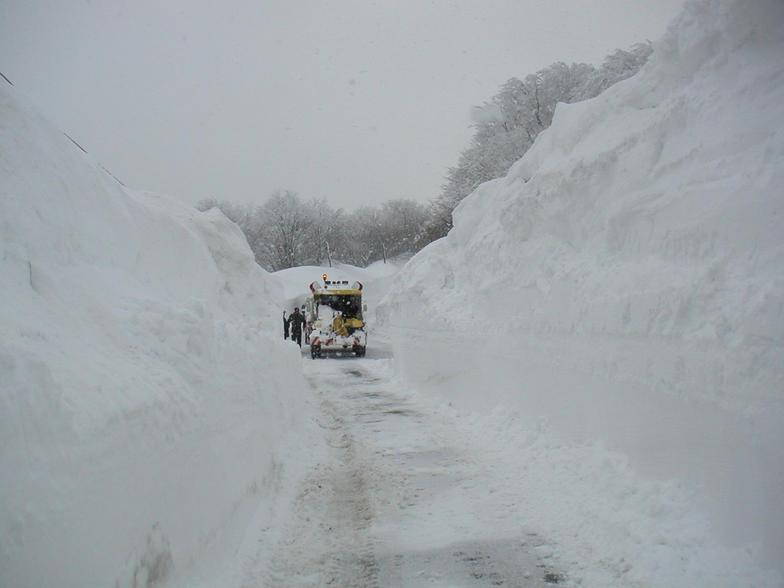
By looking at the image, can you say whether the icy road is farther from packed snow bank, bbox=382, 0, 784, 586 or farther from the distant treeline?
the distant treeline

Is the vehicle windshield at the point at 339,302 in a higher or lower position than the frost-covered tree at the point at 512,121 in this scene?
lower

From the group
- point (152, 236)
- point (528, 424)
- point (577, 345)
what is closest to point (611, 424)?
point (577, 345)

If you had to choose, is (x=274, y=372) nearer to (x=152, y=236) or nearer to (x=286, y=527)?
(x=152, y=236)

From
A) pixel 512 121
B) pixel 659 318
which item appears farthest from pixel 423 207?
pixel 659 318

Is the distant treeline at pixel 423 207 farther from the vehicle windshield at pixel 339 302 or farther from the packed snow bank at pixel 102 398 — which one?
the packed snow bank at pixel 102 398

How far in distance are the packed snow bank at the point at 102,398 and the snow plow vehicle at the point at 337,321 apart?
1504cm

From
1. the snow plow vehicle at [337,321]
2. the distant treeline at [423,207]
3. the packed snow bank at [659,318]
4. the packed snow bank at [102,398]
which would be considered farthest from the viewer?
the distant treeline at [423,207]

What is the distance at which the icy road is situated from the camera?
4371mm

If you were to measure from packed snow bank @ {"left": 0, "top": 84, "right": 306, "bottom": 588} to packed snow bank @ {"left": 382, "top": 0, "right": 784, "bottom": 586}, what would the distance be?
290cm

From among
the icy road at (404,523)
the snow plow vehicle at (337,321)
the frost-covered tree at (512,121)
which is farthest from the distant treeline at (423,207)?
the icy road at (404,523)

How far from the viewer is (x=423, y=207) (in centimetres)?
7294

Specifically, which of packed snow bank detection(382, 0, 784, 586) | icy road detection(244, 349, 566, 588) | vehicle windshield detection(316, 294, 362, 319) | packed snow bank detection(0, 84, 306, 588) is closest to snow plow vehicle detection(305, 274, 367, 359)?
vehicle windshield detection(316, 294, 362, 319)

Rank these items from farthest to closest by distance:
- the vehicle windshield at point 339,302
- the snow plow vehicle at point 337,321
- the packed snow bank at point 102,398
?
1. the vehicle windshield at point 339,302
2. the snow plow vehicle at point 337,321
3. the packed snow bank at point 102,398

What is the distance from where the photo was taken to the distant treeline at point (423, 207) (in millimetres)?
34156
